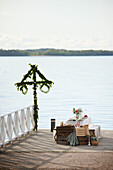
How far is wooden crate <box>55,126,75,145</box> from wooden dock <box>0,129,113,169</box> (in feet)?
0.68

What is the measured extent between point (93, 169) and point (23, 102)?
1322 inches

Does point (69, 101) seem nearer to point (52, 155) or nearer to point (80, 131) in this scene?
point (80, 131)

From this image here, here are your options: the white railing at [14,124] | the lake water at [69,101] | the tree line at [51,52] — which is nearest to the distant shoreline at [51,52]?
the tree line at [51,52]

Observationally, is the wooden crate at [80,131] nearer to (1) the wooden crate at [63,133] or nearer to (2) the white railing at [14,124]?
(1) the wooden crate at [63,133]

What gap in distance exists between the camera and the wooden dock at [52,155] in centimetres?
903

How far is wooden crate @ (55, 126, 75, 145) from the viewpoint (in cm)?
1146

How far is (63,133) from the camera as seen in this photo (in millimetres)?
11539

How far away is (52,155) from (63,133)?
5.27 feet

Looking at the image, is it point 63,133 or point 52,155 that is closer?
point 52,155

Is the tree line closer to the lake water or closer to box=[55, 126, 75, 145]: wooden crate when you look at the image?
the lake water

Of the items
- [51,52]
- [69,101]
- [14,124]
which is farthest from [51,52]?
[14,124]

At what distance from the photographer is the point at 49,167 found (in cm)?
885

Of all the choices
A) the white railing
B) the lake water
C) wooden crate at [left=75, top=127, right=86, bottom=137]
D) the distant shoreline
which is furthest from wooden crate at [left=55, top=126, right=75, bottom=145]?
the distant shoreline

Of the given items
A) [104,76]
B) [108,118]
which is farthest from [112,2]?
[104,76]
